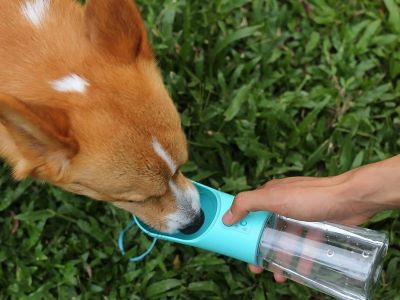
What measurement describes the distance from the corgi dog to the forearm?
0.80 meters

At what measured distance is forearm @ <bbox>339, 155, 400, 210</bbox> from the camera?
9.20 ft

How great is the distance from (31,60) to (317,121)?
6.94 ft

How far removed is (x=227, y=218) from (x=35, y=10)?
4.38ft

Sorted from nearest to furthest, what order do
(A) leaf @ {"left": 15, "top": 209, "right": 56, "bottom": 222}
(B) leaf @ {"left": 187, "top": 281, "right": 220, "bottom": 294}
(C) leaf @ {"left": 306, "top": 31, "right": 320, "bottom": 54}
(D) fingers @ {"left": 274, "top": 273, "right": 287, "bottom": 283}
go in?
(D) fingers @ {"left": 274, "top": 273, "right": 287, "bottom": 283} → (B) leaf @ {"left": 187, "top": 281, "right": 220, "bottom": 294} → (A) leaf @ {"left": 15, "top": 209, "right": 56, "bottom": 222} → (C) leaf @ {"left": 306, "top": 31, "right": 320, "bottom": 54}

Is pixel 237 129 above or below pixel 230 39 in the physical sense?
below

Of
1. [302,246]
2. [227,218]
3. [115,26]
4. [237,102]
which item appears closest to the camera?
[115,26]

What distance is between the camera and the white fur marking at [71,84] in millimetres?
2559

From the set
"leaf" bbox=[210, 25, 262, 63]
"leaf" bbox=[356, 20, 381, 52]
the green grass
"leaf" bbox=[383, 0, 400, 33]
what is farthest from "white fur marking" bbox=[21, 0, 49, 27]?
"leaf" bbox=[383, 0, 400, 33]

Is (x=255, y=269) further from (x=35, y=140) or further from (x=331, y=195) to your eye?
(x=35, y=140)

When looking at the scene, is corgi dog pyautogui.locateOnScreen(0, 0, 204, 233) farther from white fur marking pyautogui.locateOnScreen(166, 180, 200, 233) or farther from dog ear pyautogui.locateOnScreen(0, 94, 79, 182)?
white fur marking pyautogui.locateOnScreen(166, 180, 200, 233)

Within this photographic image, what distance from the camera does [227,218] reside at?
303cm

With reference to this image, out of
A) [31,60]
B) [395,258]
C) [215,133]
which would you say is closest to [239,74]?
[215,133]

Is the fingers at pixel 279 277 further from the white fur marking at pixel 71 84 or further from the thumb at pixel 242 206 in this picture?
the white fur marking at pixel 71 84

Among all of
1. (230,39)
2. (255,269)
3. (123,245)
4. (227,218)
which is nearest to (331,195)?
(227,218)
